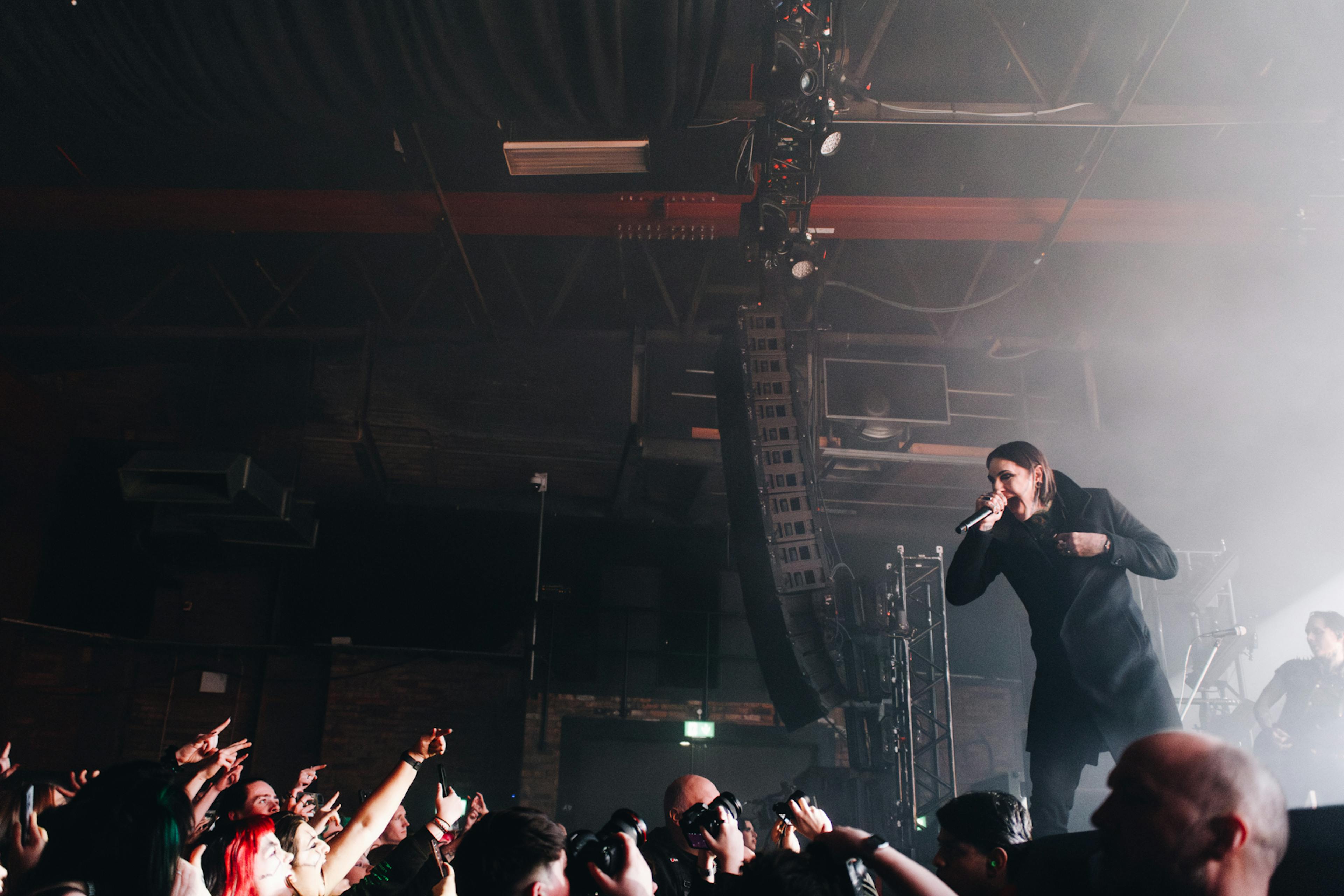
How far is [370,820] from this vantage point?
6.96ft

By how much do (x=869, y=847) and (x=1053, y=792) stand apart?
1344 mm

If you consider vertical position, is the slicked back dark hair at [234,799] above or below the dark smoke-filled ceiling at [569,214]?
below

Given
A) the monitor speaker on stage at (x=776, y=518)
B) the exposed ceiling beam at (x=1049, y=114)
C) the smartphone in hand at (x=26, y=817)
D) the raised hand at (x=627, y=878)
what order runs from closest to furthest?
the raised hand at (x=627, y=878)
the smartphone in hand at (x=26, y=817)
the monitor speaker on stage at (x=776, y=518)
the exposed ceiling beam at (x=1049, y=114)

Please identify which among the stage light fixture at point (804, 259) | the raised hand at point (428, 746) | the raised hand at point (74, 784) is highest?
the stage light fixture at point (804, 259)

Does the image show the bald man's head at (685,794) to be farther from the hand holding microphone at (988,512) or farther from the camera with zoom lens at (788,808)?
the hand holding microphone at (988,512)

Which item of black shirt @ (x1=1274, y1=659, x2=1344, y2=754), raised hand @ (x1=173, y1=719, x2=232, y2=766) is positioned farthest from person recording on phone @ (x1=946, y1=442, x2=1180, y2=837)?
black shirt @ (x1=1274, y1=659, x2=1344, y2=754)

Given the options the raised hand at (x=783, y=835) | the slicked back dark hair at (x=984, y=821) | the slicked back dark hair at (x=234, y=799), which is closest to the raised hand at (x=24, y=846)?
the slicked back dark hair at (x=234, y=799)

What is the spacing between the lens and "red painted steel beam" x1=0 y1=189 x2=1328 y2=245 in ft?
21.1

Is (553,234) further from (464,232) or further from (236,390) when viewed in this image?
(236,390)

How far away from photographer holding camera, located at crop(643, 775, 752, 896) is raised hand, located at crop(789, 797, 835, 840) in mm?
117

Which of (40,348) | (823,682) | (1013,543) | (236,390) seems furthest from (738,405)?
(40,348)

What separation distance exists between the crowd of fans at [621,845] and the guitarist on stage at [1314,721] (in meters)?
5.15

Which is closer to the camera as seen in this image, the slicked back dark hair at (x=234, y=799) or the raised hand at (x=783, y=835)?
the raised hand at (x=783, y=835)

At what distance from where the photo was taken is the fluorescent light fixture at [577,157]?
570 cm
